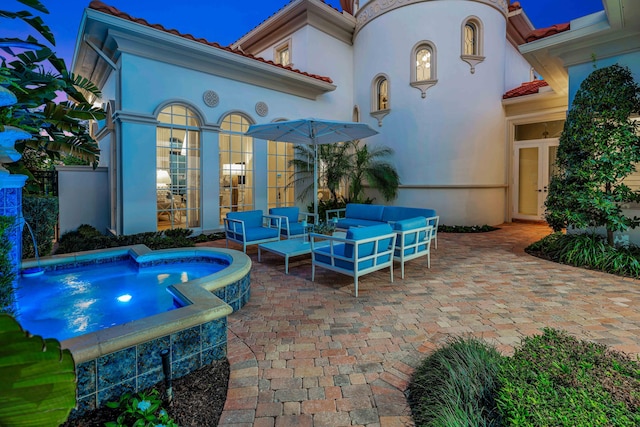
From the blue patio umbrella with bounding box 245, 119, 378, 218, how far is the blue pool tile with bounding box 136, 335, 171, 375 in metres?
5.04

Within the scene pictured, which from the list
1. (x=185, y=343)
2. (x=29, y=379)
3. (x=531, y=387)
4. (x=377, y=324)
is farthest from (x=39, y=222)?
(x=531, y=387)

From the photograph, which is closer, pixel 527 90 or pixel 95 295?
pixel 95 295

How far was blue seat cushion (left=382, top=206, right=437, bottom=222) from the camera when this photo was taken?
791cm

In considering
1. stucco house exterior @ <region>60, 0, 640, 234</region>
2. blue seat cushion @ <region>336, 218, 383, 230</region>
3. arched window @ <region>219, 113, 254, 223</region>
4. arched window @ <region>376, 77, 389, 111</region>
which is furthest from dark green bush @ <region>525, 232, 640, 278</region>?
arched window @ <region>219, 113, 254, 223</region>

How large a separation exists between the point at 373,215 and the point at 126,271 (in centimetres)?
601

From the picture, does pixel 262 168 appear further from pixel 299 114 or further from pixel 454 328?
pixel 454 328

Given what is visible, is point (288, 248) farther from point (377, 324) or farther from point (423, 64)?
point (423, 64)

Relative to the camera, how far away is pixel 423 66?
1188cm

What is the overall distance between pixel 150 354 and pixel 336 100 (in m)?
12.2

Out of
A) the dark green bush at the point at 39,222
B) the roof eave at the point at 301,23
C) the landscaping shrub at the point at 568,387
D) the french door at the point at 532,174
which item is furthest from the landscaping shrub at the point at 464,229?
the dark green bush at the point at 39,222

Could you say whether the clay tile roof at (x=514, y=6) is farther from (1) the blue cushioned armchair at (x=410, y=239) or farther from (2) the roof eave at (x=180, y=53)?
(1) the blue cushioned armchair at (x=410, y=239)

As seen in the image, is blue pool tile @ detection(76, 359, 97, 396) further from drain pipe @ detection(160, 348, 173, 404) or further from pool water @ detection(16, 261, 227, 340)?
pool water @ detection(16, 261, 227, 340)

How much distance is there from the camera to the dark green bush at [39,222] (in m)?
5.70

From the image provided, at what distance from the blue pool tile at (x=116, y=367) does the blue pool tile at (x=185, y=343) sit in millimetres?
304
